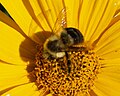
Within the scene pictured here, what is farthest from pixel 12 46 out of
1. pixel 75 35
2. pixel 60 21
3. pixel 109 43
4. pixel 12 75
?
pixel 109 43

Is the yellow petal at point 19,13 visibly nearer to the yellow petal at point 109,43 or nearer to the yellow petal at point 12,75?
the yellow petal at point 12,75

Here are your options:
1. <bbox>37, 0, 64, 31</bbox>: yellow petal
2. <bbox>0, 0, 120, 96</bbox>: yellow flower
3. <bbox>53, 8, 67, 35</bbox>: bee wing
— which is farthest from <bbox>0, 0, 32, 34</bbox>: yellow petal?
<bbox>53, 8, 67, 35</bbox>: bee wing

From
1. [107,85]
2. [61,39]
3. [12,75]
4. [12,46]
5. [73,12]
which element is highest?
[73,12]

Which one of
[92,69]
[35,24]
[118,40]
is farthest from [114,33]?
[35,24]

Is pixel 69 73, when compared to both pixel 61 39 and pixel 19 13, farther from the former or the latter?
pixel 19 13

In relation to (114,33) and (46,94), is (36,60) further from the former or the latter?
(114,33)

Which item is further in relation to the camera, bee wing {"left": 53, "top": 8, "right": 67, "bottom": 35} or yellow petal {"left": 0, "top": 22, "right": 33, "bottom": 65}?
yellow petal {"left": 0, "top": 22, "right": 33, "bottom": 65}

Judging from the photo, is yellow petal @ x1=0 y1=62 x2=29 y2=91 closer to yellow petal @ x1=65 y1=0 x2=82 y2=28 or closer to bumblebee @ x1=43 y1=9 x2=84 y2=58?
bumblebee @ x1=43 y1=9 x2=84 y2=58
